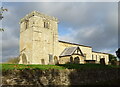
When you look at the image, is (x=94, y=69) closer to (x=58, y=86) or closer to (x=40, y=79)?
(x=58, y=86)

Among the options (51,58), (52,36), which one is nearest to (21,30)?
(52,36)

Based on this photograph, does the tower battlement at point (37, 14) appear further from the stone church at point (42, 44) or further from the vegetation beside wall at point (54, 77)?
the vegetation beside wall at point (54, 77)

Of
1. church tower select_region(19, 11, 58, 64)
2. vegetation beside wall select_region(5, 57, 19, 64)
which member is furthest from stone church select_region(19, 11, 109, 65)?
vegetation beside wall select_region(5, 57, 19, 64)

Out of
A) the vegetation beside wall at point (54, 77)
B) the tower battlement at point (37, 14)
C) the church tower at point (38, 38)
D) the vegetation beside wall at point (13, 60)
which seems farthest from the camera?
the vegetation beside wall at point (13, 60)

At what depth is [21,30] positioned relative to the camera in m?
40.0

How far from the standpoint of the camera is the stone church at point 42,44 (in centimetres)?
3403

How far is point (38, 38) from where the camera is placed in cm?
3500

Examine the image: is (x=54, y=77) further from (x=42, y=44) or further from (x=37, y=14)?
(x=37, y=14)

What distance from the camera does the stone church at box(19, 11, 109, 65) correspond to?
3403 centimetres

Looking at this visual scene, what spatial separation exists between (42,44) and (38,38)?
1629 mm

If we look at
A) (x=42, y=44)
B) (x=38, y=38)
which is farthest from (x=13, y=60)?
(x=38, y=38)

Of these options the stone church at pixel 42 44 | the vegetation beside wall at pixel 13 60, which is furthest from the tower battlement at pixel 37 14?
the vegetation beside wall at pixel 13 60

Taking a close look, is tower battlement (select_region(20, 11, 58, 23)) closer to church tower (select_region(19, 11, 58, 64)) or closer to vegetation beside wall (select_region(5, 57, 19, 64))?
church tower (select_region(19, 11, 58, 64))

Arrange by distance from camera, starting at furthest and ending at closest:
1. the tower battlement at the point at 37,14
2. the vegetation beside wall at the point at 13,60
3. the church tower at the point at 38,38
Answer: the vegetation beside wall at the point at 13,60 → the tower battlement at the point at 37,14 → the church tower at the point at 38,38
